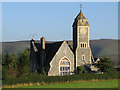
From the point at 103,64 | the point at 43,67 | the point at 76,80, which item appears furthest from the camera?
the point at 43,67

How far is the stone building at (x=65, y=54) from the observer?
6534cm

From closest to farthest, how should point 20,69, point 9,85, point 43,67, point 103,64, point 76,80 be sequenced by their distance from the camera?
point 9,85 < point 76,80 < point 20,69 < point 103,64 < point 43,67

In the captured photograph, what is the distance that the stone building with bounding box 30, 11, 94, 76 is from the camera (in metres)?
65.3

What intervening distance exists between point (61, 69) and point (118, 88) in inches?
1193

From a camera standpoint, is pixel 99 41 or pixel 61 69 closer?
pixel 61 69

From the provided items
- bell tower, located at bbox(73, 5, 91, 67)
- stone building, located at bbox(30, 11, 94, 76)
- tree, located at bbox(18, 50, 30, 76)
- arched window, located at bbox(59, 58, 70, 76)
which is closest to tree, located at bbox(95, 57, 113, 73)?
bell tower, located at bbox(73, 5, 91, 67)

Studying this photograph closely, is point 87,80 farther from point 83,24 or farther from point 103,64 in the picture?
point 83,24

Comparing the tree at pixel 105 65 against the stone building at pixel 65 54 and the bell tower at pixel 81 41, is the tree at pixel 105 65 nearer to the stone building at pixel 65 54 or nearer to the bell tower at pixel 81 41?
the bell tower at pixel 81 41

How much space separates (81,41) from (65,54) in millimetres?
5446

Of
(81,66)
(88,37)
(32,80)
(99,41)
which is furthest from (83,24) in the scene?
(99,41)

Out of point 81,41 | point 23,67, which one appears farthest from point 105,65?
point 23,67

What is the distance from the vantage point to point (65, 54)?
66.1 m

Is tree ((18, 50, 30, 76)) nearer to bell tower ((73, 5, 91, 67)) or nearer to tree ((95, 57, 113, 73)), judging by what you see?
tree ((95, 57, 113, 73))

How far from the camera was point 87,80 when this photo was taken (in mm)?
47188
